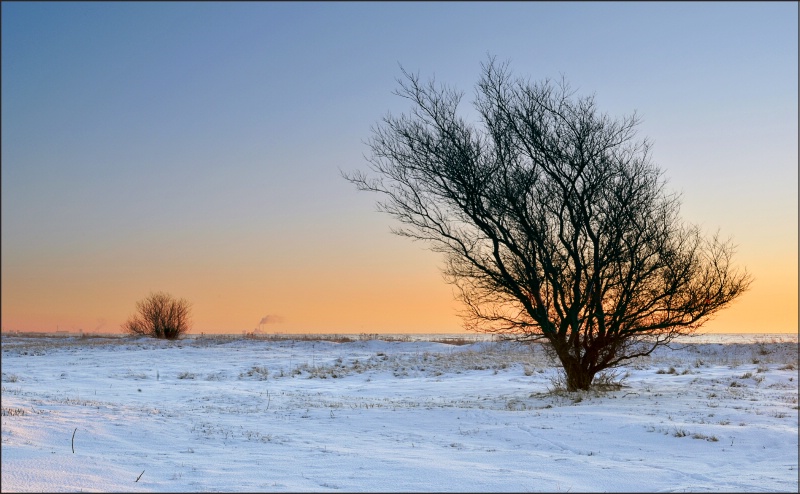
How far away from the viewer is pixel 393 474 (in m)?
7.31

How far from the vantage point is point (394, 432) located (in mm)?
11391

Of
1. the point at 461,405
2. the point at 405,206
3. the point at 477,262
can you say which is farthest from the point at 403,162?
the point at 461,405

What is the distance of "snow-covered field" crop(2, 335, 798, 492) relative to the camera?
706cm

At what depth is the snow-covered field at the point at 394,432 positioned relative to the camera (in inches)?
278

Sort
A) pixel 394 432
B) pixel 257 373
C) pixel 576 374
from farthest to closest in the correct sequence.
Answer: pixel 257 373, pixel 576 374, pixel 394 432

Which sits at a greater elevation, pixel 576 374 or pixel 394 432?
pixel 576 374

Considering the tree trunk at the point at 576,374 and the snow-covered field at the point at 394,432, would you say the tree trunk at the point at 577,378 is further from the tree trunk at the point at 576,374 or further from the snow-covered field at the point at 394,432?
the snow-covered field at the point at 394,432

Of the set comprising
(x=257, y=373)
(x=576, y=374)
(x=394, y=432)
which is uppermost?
(x=576, y=374)

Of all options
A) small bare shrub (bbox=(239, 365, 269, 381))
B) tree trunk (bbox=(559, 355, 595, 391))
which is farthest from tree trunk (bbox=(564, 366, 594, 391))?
small bare shrub (bbox=(239, 365, 269, 381))

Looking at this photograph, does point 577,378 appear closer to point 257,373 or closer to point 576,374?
point 576,374

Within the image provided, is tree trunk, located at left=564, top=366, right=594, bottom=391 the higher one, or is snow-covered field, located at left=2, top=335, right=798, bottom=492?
tree trunk, located at left=564, top=366, right=594, bottom=391

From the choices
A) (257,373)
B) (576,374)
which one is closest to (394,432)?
(576,374)

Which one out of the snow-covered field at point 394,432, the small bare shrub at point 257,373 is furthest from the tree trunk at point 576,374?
the small bare shrub at point 257,373

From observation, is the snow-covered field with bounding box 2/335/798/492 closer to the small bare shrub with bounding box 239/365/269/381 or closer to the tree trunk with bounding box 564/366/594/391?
the small bare shrub with bounding box 239/365/269/381
